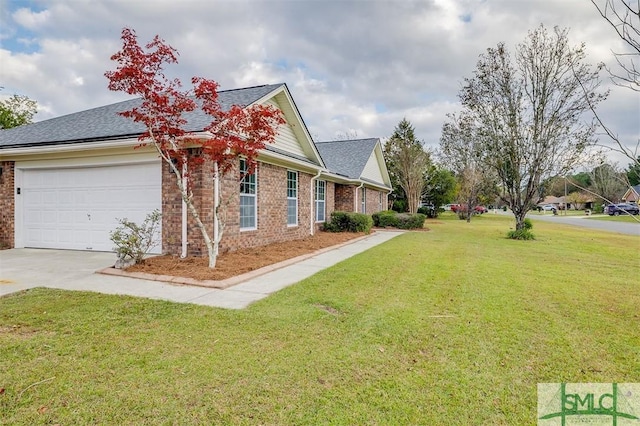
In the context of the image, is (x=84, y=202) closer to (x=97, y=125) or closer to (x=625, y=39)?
(x=97, y=125)

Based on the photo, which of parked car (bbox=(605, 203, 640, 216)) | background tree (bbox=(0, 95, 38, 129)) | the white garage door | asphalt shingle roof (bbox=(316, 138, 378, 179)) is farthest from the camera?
background tree (bbox=(0, 95, 38, 129))

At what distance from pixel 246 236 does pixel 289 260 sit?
2080mm

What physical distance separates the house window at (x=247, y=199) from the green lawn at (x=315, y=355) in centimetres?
480

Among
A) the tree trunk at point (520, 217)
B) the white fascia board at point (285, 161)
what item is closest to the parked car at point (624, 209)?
the tree trunk at point (520, 217)

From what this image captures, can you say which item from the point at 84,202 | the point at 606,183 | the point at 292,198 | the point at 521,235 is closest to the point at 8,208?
the point at 84,202

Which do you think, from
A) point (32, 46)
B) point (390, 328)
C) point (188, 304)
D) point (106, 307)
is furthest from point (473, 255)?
point (32, 46)

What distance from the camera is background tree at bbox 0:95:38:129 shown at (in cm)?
2593

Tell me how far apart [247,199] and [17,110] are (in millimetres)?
28384

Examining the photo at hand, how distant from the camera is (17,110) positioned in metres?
27.8

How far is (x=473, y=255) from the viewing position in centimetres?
1111

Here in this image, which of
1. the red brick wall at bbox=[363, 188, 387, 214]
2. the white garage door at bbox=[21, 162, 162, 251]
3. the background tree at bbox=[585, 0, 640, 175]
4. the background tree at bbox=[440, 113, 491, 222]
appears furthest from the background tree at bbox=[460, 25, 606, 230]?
the white garage door at bbox=[21, 162, 162, 251]

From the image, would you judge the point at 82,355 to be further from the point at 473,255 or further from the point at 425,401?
the point at 473,255

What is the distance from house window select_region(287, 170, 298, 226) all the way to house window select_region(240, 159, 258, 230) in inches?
102

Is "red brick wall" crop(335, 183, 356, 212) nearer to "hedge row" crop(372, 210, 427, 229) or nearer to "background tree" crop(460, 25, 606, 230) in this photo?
"hedge row" crop(372, 210, 427, 229)
